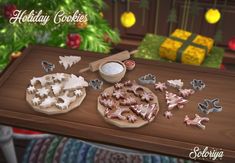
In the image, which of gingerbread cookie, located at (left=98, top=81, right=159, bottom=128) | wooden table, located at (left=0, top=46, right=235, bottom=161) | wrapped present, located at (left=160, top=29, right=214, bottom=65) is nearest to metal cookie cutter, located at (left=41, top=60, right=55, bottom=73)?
wooden table, located at (left=0, top=46, right=235, bottom=161)

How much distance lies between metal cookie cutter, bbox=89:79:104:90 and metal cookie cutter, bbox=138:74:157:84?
0.19 metres

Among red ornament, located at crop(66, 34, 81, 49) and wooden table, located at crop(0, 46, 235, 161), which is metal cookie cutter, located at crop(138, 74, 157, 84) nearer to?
wooden table, located at crop(0, 46, 235, 161)

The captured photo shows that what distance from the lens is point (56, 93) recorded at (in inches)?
63.1

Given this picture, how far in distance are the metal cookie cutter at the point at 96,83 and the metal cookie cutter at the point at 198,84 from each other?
0.44m

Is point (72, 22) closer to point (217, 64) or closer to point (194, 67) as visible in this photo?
point (194, 67)

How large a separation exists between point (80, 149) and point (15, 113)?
39.0 inches

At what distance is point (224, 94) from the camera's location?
1642 mm

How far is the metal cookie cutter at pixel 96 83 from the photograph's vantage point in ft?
5.47

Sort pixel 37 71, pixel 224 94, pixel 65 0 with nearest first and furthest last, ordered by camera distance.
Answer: pixel 224 94 < pixel 37 71 < pixel 65 0

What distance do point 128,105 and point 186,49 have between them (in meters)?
1.25

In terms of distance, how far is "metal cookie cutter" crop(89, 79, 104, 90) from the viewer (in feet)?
5.47

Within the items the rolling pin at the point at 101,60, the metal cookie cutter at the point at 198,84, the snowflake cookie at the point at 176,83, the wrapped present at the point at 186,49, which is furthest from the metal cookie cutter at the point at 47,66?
the wrapped present at the point at 186,49

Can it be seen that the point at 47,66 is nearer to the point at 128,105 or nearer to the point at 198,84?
the point at 128,105

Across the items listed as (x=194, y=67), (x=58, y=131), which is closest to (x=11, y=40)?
(x=58, y=131)
